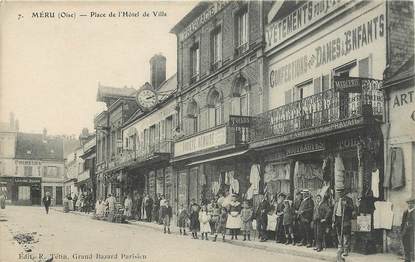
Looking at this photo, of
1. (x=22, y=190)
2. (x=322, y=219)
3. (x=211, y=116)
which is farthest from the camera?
(x=22, y=190)

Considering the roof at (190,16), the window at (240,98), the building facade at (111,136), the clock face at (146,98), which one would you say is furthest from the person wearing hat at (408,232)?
the building facade at (111,136)

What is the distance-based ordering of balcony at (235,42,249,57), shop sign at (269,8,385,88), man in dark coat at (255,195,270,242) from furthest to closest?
balcony at (235,42,249,57)
man in dark coat at (255,195,270,242)
shop sign at (269,8,385,88)

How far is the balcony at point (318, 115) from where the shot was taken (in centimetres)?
1247

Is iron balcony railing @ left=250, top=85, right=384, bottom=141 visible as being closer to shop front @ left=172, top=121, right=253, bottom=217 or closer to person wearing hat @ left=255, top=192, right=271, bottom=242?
shop front @ left=172, top=121, right=253, bottom=217

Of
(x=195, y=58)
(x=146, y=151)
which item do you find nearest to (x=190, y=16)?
(x=195, y=58)

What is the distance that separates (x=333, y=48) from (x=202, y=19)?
995 centimetres

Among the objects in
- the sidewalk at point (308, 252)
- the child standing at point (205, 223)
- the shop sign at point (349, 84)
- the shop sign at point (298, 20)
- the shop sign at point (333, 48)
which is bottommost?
the sidewalk at point (308, 252)

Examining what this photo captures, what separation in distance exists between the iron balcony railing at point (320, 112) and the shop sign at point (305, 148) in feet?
1.64

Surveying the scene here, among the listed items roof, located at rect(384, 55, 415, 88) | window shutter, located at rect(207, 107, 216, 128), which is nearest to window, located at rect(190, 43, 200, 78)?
window shutter, located at rect(207, 107, 216, 128)

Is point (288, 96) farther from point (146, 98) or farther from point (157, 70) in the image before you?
point (157, 70)

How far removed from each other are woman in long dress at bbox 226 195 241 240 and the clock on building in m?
13.3

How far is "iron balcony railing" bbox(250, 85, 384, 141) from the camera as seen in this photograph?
12.5 m

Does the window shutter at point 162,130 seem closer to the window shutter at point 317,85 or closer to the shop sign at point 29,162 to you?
the window shutter at point 317,85

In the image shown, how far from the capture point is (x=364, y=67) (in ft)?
43.3
